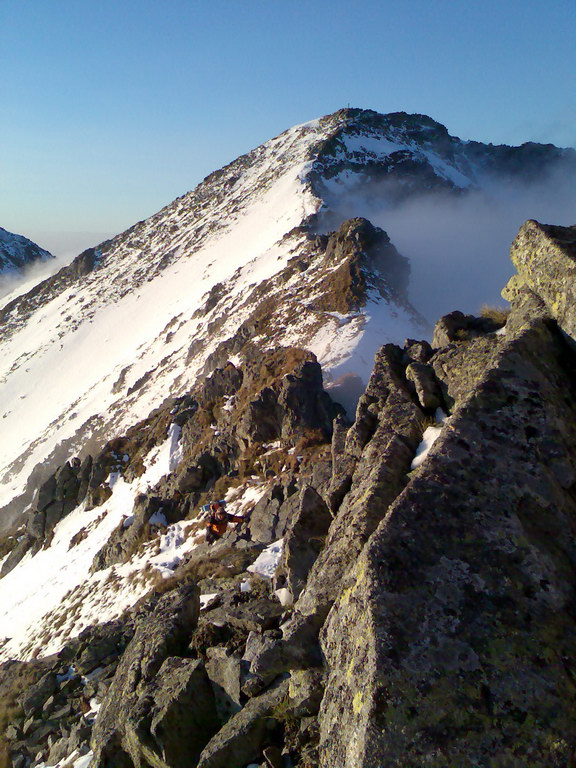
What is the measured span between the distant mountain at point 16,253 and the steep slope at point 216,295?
68.8 meters

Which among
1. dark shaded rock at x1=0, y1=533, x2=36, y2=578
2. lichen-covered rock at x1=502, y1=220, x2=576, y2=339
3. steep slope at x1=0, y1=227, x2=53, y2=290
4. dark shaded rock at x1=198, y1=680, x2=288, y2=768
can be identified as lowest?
dark shaded rock at x1=0, y1=533, x2=36, y2=578

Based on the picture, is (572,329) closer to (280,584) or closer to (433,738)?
(433,738)

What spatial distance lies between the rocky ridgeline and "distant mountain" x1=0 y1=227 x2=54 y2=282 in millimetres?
170529

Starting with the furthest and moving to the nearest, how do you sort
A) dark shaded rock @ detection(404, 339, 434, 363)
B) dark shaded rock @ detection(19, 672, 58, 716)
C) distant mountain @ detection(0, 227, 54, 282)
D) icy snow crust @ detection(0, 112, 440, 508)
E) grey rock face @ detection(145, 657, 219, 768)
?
distant mountain @ detection(0, 227, 54, 282), icy snow crust @ detection(0, 112, 440, 508), dark shaded rock @ detection(19, 672, 58, 716), dark shaded rock @ detection(404, 339, 434, 363), grey rock face @ detection(145, 657, 219, 768)

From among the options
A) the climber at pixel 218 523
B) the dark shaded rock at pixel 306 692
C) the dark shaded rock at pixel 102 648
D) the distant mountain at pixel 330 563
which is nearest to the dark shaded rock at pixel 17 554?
the distant mountain at pixel 330 563

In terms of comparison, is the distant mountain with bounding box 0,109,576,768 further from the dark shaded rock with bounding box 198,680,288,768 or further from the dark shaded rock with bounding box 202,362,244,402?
the dark shaded rock with bounding box 202,362,244,402

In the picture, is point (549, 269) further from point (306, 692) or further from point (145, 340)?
point (145, 340)

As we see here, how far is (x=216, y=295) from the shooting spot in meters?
55.1

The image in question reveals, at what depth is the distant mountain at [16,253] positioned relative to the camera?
15812 centimetres

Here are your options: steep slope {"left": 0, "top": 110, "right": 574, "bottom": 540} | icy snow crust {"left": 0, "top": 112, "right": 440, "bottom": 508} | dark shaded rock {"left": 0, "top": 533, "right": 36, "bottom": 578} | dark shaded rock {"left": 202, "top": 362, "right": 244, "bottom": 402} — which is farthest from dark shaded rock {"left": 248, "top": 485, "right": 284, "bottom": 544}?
dark shaded rock {"left": 0, "top": 533, "right": 36, "bottom": 578}

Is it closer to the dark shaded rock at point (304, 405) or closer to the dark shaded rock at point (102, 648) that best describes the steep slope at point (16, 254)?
the dark shaded rock at point (304, 405)

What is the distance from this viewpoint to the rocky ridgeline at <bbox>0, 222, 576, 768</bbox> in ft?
11.5

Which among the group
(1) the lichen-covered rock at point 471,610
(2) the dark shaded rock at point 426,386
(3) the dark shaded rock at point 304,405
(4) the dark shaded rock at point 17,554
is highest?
(2) the dark shaded rock at point 426,386

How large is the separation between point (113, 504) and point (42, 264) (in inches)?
6450
